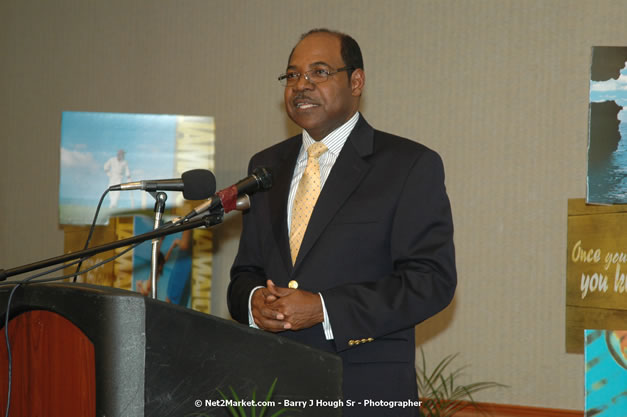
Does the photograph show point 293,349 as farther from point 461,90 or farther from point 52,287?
point 461,90

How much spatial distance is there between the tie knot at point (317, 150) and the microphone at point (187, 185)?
487mm

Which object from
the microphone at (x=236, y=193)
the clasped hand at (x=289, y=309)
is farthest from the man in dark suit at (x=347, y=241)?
the microphone at (x=236, y=193)

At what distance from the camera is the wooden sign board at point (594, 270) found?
10.4ft

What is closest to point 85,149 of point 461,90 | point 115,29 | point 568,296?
point 115,29

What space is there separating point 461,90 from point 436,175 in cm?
148

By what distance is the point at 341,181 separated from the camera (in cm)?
215

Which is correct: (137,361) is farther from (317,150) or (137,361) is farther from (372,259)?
(317,150)

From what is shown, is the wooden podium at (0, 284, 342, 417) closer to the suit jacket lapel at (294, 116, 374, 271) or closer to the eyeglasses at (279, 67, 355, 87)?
the suit jacket lapel at (294, 116, 374, 271)

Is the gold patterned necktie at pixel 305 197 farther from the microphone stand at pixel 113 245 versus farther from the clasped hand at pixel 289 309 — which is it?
the microphone stand at pixel 113 245

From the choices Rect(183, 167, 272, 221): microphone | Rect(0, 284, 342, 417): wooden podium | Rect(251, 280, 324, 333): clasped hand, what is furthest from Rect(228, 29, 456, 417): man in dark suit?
Rect(0, 284, 342, 417): wooden podium

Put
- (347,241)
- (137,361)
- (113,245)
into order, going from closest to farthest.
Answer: (137,361), (113,245), (347,241)

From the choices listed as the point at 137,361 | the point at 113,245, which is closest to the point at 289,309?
the point at 113,245

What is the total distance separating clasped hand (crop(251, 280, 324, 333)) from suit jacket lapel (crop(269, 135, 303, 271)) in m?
0.26

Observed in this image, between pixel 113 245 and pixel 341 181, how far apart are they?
Answer: 0.79 m
